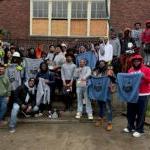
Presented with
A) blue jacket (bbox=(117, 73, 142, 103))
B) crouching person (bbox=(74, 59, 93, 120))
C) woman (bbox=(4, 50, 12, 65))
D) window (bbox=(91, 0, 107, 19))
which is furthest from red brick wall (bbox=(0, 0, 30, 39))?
blue jacket (bbox=(117, 73, 142, 103))

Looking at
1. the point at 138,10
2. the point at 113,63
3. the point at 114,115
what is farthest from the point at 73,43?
the point at 114,115

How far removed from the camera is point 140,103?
13562mm

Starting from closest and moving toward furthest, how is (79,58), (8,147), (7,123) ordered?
(8,147), (7,123), (79,58)

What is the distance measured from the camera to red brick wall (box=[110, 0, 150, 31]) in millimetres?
23969

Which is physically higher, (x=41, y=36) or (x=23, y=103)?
(x=41, y=36)

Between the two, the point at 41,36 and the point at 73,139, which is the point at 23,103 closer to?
the point at 73,139

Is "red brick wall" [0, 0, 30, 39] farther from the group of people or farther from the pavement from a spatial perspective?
the pavement

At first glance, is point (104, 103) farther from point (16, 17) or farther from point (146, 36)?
point (16, 17)

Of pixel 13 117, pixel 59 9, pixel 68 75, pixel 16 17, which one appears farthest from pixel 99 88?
pixel 16 17

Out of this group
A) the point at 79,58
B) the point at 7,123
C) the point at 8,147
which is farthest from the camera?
the point at 79,58

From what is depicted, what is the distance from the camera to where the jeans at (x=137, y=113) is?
13555 millimetres

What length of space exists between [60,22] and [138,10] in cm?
365

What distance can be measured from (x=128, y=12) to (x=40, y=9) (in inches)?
161

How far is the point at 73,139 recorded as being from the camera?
45.3ft
